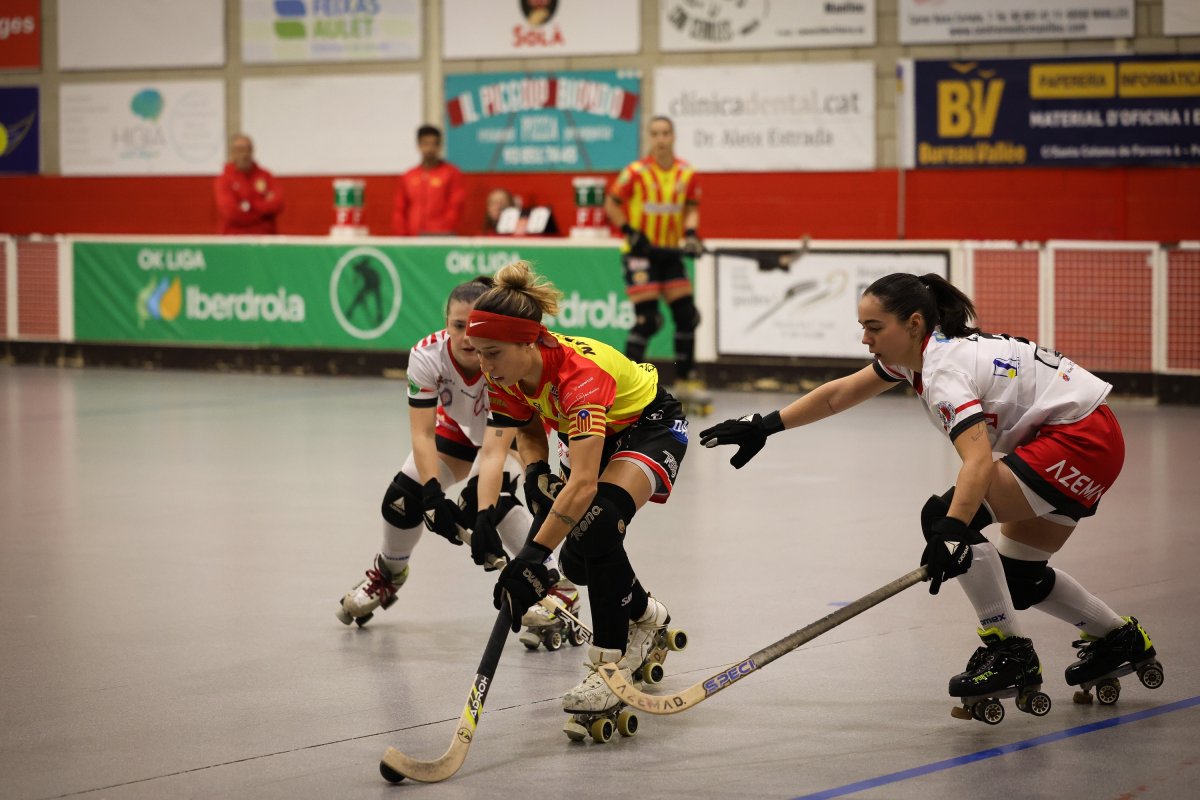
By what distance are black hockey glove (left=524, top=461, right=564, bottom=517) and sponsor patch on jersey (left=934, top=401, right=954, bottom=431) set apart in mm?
1105

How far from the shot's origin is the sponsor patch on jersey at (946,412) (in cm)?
448

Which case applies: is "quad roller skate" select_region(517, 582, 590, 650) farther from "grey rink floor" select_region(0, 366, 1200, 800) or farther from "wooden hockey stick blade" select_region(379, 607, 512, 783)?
"wooden hockey stick blade" select_region(379, 607, 512, 783)

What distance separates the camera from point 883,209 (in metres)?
16.4

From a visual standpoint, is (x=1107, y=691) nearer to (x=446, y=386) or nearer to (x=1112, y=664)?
(x=1112, y=664)

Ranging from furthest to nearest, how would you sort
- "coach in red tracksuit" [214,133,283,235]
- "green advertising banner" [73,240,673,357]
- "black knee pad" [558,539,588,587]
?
"coach in red tracksuit" [214,133,283,235], "green advertising banner" [73,240,673,357], "black knee pad" [558,539,588,587]

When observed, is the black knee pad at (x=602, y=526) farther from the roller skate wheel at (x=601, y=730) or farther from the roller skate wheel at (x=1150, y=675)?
the roller skate wheel at (x=1150, y=675)

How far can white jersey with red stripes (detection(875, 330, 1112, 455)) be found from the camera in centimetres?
454

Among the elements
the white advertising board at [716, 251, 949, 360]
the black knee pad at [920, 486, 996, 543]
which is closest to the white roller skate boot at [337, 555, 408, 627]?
the black knee pad at [920, 486, 996, 543]

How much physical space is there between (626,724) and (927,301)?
1408mm

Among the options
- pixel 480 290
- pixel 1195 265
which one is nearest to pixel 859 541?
pixel 480 290

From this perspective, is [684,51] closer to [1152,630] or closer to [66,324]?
[66,324]

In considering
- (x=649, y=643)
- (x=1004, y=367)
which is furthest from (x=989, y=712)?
(x=649, y=643)

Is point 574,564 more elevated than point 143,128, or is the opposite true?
point 143,128

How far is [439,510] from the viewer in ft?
17.9
